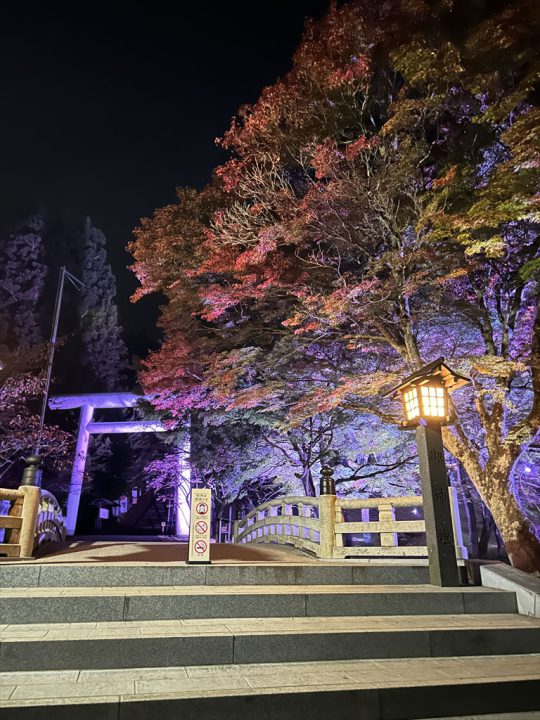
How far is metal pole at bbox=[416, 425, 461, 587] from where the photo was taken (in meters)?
6.64

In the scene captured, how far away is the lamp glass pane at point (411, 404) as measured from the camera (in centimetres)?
727

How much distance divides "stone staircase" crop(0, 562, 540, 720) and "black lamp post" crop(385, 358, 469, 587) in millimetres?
473

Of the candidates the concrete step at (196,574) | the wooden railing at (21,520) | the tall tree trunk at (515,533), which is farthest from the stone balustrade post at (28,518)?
the tall tree trunk at (515,533)

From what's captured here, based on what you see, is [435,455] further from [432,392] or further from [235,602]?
[235,602]

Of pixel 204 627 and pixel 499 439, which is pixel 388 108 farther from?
pixel 204 627

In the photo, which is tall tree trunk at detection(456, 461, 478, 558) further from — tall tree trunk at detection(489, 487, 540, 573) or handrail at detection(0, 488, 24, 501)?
handrail at detection(0, 488, 24, 501)

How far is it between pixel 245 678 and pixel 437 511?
4.02 metres

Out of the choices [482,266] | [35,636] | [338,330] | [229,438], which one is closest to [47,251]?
[229,438]

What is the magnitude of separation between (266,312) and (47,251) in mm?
27498

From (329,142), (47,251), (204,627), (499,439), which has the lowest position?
(204,627)

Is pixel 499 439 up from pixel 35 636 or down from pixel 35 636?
up

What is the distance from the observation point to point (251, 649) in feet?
14.4

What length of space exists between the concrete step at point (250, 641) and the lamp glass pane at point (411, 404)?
2933 mm

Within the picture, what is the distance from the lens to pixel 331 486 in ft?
33.3
